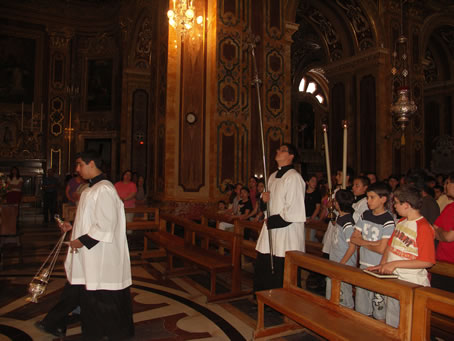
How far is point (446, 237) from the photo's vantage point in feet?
11.0

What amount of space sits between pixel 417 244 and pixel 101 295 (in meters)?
2.68

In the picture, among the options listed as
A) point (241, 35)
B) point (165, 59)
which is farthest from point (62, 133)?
point (241, 35)

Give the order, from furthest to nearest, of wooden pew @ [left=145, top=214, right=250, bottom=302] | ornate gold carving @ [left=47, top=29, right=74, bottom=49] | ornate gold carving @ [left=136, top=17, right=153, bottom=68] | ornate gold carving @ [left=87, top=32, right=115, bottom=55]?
ornate gold carving @ [left=87, top=32, right=115, bottom=55], ornate gold carving @ [left=47, top=29, right=74, bottom=49], ornate gold carving @ [left=136, top=17, right=153, bottom=68], wooden pew @ [left=145, top=214, right=250, bottom=302]

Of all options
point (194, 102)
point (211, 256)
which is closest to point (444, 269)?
point (211, 256)

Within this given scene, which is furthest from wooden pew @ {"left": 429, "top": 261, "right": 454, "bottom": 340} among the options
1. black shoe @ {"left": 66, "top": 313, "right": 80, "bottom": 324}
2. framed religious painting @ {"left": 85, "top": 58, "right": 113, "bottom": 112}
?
framed religious painting @ {"left": 85, "top": 58, "right": 113, "bottom": 112}

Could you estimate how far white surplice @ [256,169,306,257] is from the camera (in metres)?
4.12

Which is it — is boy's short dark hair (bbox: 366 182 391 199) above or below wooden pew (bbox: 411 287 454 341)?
above

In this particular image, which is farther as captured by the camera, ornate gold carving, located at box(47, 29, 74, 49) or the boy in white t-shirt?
ornate gold carving, located at box(47, 29, 74, 49)

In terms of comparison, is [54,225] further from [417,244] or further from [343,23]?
[343,23]

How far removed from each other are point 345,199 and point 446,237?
92 cm

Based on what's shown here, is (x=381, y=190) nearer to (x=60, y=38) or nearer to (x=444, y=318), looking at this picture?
(x=444, y=318)

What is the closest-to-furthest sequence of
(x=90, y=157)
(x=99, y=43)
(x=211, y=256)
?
(x=90, y=157) < (x=211, y=256) < (x=99, y=43)

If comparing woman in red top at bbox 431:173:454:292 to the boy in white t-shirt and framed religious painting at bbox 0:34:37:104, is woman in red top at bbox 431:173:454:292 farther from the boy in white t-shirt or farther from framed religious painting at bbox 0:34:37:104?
framed religious painting at bbox 0:34:37:104

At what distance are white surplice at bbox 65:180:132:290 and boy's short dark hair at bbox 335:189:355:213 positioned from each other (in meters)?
2.13
